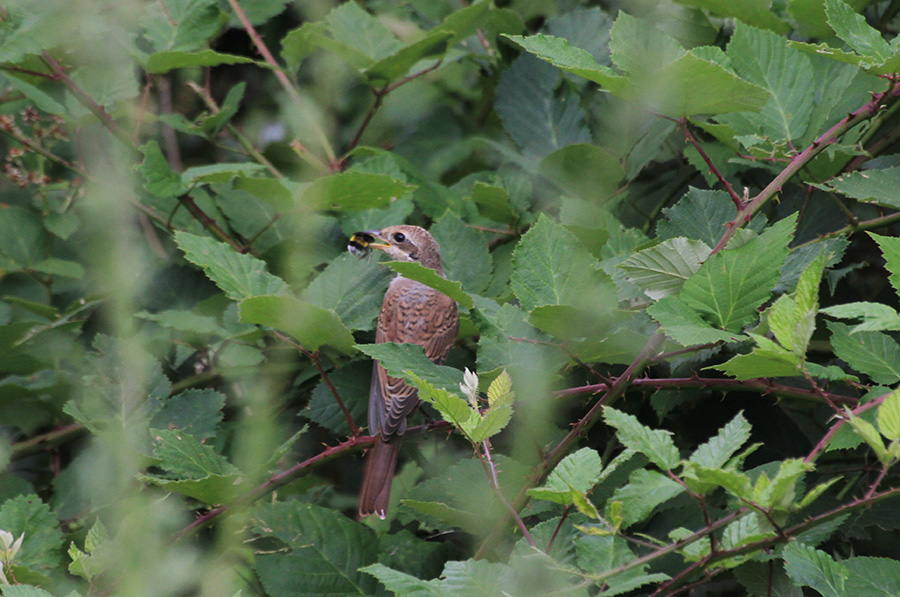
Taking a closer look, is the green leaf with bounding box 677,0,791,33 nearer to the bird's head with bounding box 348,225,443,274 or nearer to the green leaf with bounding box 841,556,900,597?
the bird's head with bounding box 348,225,443,274

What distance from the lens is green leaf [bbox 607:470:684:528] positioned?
42.6 inches

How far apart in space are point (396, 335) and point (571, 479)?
5.22 feet

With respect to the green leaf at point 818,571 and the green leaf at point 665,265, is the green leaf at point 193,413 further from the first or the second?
the green leaf at point 818,571

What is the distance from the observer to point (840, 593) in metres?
1.25

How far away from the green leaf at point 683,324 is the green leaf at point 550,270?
0.55 feet

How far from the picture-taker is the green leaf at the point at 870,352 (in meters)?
1.40

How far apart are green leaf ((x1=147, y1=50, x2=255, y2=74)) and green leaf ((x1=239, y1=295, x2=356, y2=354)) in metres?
0.84

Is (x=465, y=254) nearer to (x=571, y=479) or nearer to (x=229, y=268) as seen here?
(x=229, y=268)

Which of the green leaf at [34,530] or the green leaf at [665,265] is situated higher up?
the green leaf at [665,265]

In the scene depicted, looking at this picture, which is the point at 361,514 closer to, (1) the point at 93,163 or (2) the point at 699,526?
Result: (2) the point at 699,526

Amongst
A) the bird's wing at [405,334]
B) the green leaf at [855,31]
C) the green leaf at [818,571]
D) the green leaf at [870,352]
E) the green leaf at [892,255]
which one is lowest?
the bird's wing at [405,334]

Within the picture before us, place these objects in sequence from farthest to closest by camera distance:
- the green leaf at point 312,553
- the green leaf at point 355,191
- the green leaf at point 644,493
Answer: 1. the green leaf at point 355,191
2. the green leaf at point 312,553
3. the green leaf at point 644,493

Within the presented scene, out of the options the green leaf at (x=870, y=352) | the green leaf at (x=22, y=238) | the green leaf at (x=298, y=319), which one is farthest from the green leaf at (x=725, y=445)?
the green leaf at (x=22, y=238)

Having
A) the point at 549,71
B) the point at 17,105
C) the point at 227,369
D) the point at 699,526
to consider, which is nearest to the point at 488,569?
the point at 699,526
